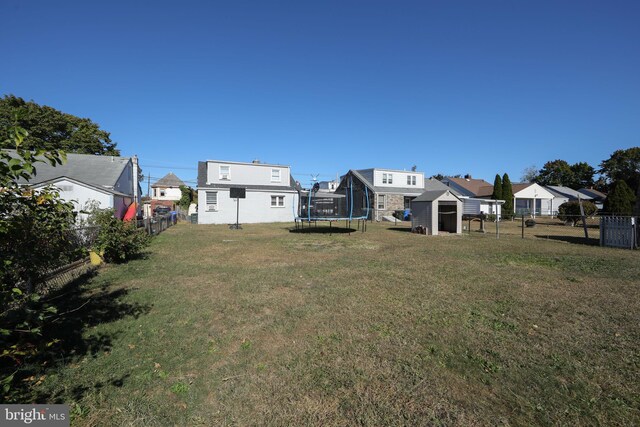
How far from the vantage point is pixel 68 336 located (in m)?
4.65

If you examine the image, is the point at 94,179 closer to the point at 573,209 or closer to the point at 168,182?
the point at 573,209

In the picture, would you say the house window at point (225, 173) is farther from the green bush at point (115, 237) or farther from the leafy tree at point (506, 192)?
the leafy tree at point (506, 192)

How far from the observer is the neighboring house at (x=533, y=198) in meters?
48.8

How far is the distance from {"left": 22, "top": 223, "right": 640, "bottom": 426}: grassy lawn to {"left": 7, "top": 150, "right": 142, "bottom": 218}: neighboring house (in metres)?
13.5

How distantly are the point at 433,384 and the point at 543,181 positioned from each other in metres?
90.6

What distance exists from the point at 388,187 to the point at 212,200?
2152 cm

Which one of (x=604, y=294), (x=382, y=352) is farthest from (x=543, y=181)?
(x=382, y=352)

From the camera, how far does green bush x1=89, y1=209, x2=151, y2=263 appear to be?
9.99 metres

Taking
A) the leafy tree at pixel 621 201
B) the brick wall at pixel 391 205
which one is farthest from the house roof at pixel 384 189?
the leafy tree at pixel 621 201

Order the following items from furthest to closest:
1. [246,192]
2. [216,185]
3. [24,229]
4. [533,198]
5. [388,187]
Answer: [533,198] < [388,187] < [246,192] < [216,185] < [24,229]

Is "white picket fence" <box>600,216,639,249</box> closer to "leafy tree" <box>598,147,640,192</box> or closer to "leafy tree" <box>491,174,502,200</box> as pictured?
"leafy tree" <box>491,174,502,200</box>

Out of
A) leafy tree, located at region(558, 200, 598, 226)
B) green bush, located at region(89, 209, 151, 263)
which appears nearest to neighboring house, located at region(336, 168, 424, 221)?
leafy tree, located at region(558, 200, 598, 226)

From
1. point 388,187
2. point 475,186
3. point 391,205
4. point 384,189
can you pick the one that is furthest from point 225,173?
point 475,186

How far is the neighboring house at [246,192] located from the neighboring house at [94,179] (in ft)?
21.1
